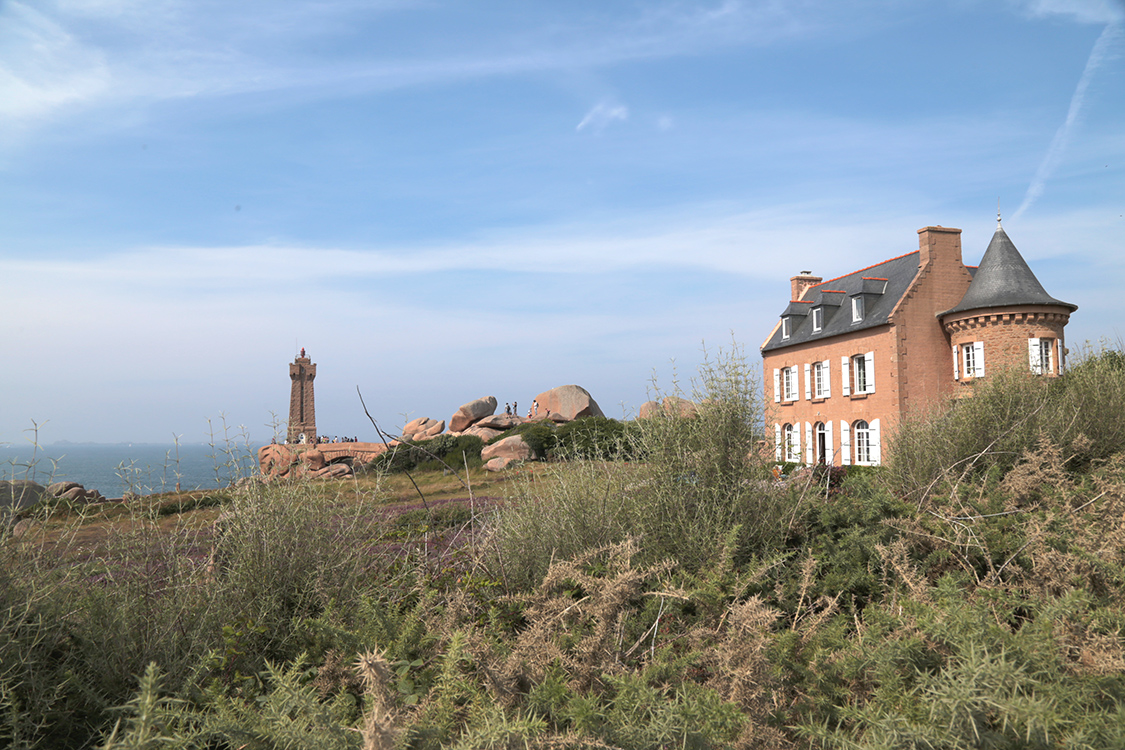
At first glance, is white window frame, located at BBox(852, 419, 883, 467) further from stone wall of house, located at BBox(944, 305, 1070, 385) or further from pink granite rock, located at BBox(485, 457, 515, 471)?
pink granite rock, located at BBox(485, 457, 515, 471)

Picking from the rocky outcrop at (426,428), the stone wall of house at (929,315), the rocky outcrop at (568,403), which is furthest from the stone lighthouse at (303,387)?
the stone wall of house at (929,315)

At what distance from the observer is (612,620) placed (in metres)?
3.40

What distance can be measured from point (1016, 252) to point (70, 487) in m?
31.5

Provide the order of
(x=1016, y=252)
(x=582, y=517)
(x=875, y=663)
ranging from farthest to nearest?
1. (x=1016, y=252)
2. (x=582, y=517)
3. (x=875, y=663)

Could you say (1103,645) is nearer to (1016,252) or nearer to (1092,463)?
(1092,463)

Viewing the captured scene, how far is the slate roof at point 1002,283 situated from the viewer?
22.6m

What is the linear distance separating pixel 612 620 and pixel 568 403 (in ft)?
87.7

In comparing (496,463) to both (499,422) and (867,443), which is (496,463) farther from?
(867,443)

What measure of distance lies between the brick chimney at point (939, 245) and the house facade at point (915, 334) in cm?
4

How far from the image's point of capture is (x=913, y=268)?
83.7 feet

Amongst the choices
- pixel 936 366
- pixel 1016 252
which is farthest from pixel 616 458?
pixel 1016 252

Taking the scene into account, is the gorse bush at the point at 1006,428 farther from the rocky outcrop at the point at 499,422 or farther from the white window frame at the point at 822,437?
the rocky outcrop at the point at 499,422

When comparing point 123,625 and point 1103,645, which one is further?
point 123,625

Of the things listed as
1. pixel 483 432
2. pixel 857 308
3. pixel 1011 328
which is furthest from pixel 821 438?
pixel 483 432
